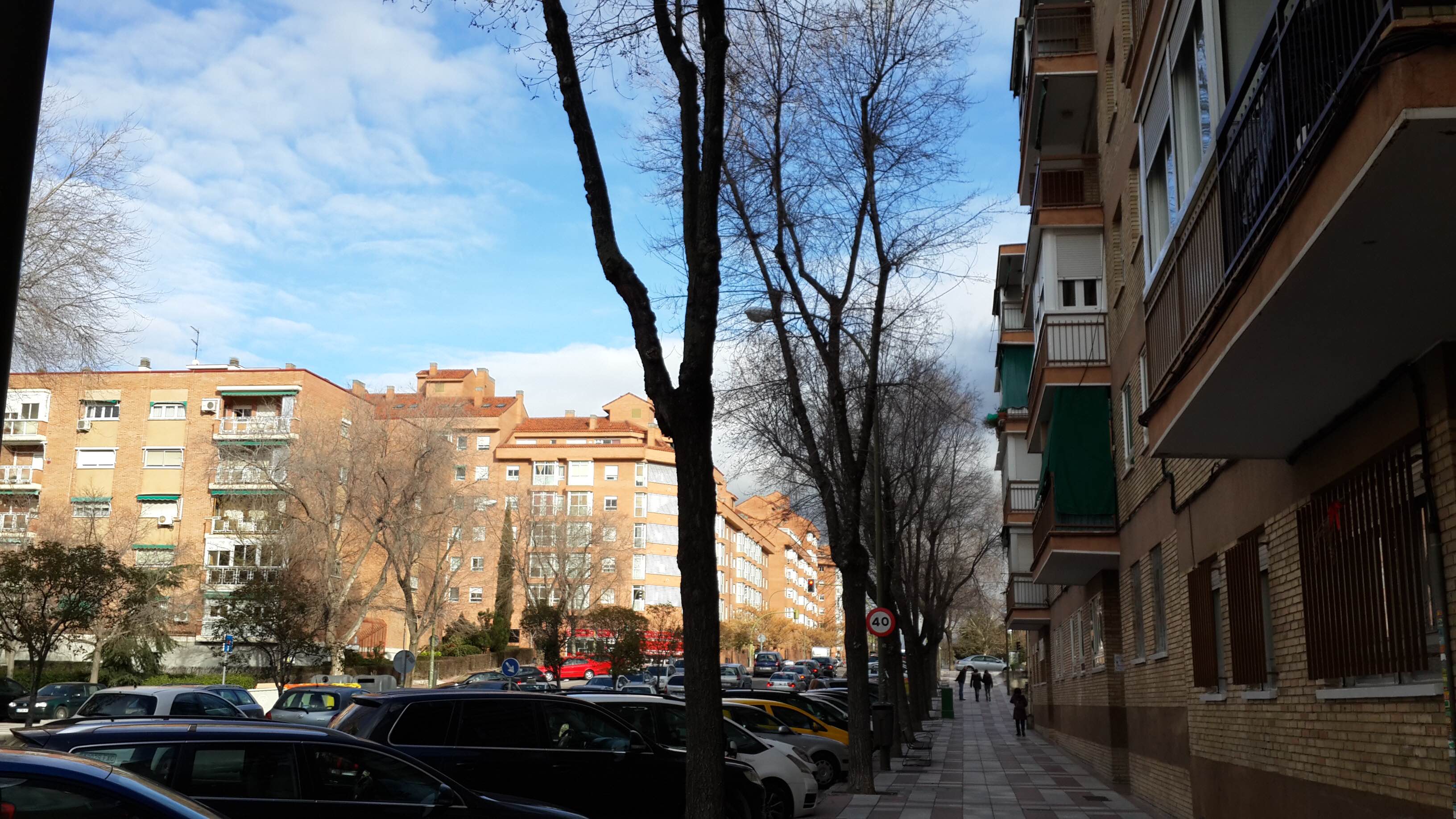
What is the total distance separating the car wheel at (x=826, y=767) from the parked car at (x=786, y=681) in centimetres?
2969

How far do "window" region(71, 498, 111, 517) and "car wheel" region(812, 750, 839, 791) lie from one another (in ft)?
145

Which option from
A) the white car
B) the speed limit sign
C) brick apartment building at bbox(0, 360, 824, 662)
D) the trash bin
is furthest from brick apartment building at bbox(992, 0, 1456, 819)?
the white car

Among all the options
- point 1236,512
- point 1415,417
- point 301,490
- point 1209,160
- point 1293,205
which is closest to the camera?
point 1293,205

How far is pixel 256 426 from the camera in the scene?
58.8 metres

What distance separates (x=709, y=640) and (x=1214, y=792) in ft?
22.0

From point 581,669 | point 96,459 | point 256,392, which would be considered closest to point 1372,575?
point 581,669

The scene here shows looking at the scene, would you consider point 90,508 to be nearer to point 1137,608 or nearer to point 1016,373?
point 1016,373

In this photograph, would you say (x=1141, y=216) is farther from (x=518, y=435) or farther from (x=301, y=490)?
(x=518, y=435)

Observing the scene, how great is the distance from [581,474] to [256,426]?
40060 millimetres

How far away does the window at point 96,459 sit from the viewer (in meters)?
68.6

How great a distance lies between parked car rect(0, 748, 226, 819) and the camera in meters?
5.01

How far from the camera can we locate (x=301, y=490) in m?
49.6

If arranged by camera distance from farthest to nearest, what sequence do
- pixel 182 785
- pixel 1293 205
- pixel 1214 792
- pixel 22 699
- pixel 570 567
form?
pixel 570 567 → pixel 22 699 → pixel 1214 792 → pixel 182 785 → pixel 1293 205

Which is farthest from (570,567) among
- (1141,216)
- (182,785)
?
(182,785)
